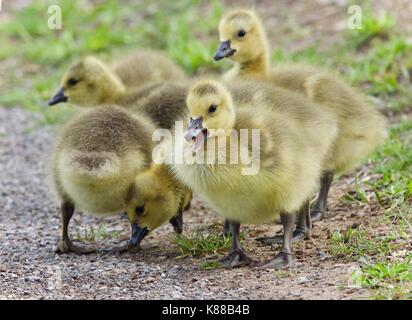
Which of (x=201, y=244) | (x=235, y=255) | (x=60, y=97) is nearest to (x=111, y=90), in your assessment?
(x=60, y=97)

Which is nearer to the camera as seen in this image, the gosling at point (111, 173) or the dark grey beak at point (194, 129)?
the dark grey beak at point (194, 129)

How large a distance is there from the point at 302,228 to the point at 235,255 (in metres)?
0.59

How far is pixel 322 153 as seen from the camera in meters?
4.86

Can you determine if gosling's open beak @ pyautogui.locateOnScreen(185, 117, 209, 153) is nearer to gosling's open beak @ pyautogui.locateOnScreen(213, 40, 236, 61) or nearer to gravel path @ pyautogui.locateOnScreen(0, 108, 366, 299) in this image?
gravel path @ pyautogui.locateOnScreen(0, 108, 366, 299)

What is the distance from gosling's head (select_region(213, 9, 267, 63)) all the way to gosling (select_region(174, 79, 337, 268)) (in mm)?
1112

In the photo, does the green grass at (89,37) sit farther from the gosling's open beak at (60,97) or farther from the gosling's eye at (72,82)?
the gosling's eye at (72,82)

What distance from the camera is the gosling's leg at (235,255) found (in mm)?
4742

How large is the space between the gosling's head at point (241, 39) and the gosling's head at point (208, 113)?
1437mm

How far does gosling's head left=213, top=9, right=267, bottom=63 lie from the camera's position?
588 centimetres

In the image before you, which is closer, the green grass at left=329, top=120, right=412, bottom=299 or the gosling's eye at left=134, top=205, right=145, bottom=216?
the green grass at left=329, top=120, right=412, bottom=299

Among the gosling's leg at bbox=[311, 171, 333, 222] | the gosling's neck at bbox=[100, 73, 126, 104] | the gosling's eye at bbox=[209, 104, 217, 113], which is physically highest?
the gosling's neck at bbox=[100, 73, 126, 104]

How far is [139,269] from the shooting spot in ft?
15.7

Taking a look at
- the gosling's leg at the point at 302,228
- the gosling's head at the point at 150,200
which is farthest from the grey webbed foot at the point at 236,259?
the gosling's head at the point at 150,200

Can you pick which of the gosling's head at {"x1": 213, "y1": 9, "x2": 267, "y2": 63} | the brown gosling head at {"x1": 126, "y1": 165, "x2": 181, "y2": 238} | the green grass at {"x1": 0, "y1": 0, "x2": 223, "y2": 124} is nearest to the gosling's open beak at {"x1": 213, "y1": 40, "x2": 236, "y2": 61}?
the gosling's head at {"x1": 213, "y1": 9, "x2": 267, "y2": 63}
